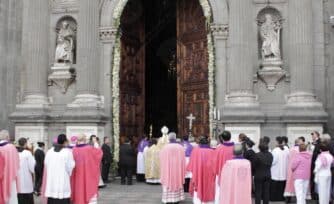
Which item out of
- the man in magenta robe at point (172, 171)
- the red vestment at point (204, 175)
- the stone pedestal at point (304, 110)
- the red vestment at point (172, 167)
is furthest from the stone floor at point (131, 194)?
the stone pedestal at point (304, 110)

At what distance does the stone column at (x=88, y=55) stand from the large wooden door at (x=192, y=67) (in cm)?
395

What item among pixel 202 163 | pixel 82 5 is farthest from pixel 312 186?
pixel 82 5

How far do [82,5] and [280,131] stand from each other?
8.99m

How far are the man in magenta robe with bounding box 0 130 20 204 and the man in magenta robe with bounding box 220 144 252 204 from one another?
16.3 ft

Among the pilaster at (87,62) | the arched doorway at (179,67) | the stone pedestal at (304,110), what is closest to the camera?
the stone pedestal at (304,110)

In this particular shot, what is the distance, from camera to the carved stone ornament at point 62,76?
20766mm

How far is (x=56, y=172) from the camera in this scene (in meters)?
11.9

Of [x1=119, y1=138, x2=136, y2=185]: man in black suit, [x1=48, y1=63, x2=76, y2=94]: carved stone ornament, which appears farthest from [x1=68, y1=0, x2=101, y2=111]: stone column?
[x1=119, y1=138, x2=136, y2=185]: man in black suit

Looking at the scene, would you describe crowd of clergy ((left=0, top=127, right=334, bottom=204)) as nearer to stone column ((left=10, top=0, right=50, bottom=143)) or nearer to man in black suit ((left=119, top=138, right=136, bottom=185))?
man in black suit ((left=119, top=138, right=136, bottom=185))

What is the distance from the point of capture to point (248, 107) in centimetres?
1845

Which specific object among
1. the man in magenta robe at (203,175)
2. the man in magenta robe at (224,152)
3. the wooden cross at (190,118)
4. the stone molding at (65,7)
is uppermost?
the stone molding at (65,7)

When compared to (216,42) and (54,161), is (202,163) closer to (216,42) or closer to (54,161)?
(54,161)

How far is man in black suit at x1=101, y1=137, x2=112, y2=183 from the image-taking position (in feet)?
61.4

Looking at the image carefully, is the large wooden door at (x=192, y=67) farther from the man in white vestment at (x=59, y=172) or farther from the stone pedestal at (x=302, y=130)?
the man in white vestment at (x=59, y=172)
